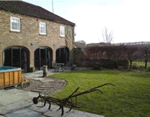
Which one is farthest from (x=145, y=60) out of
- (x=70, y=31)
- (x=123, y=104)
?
(x=123, y=104)

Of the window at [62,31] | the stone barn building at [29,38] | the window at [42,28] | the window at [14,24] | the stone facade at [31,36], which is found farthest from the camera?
the window at [62,31]

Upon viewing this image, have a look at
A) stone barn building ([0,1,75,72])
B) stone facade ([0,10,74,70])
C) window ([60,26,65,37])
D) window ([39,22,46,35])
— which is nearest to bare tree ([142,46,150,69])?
stone facade ([0,10,74,70])

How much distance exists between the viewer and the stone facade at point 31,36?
12711 millimetres

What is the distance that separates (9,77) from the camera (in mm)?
7973

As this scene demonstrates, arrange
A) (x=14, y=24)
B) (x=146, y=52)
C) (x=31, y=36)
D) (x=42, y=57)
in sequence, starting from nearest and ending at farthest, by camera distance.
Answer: (x=14, y=24), (x=31, y=36), (x=146, y=52), (x=42, y=57)

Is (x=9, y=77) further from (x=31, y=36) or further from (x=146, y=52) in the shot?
(x=146, y=52)

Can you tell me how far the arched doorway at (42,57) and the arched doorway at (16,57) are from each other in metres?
1.42

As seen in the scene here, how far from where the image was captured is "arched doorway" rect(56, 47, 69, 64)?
64.6ft

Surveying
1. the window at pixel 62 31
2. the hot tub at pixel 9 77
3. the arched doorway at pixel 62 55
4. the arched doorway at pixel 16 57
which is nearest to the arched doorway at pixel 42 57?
the arched doorway at pixel 16 57

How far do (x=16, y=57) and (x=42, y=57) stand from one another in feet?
12.0

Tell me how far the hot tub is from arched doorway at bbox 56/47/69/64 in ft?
36.9

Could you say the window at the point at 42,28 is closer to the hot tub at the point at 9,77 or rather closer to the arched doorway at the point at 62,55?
the arched doorway at the point at 62,55

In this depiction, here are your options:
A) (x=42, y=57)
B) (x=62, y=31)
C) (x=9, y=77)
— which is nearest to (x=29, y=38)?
(x=42, y=57)

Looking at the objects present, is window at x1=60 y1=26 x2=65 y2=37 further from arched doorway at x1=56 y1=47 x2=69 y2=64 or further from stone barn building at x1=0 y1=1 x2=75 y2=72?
arched doorway at x1=56 y1=47 x2=69 y2=64
